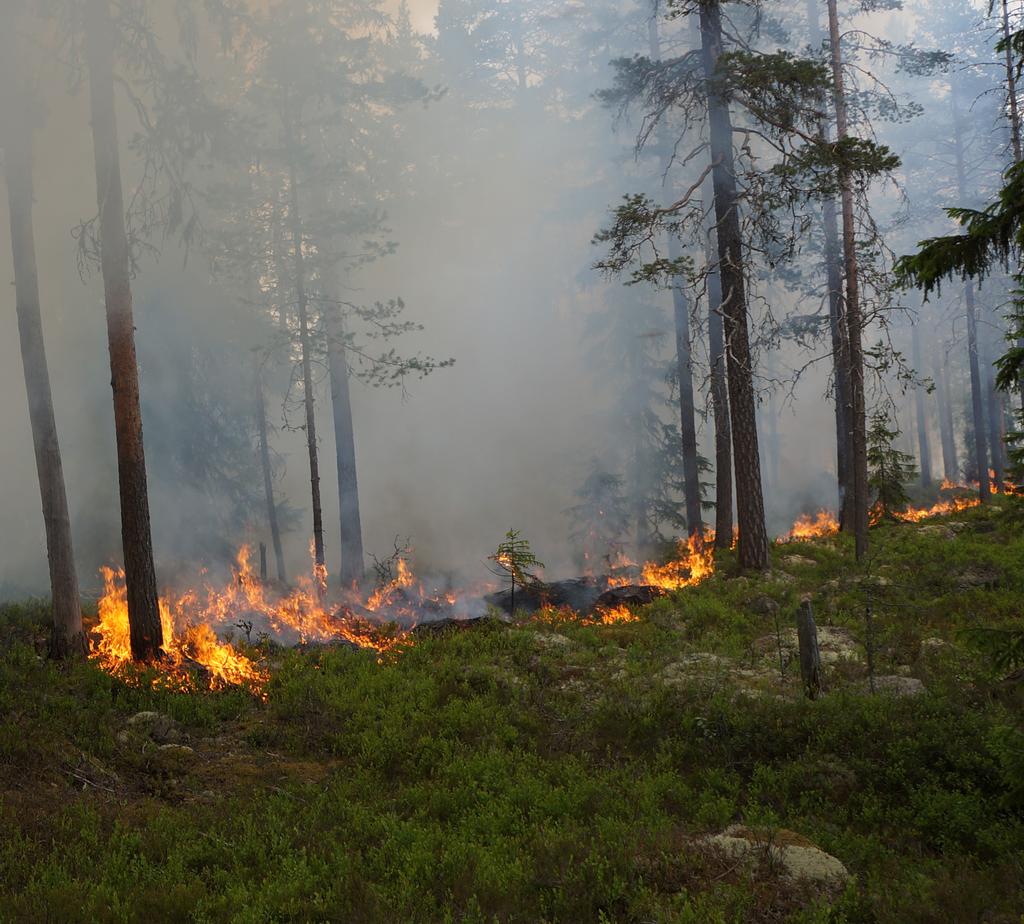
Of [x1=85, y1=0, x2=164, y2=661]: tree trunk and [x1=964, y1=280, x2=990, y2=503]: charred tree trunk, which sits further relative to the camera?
[x1=964, y1=280, x2=990, y2=503]: charred tree trunk

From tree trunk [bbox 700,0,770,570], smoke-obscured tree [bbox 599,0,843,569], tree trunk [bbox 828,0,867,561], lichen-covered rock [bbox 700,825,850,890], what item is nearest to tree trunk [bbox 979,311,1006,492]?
tree trunk [bbox 828,0,867,561]

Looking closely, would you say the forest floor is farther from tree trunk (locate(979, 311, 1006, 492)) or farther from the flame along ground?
tree trunk (locate(979, 311, 1006, 492))

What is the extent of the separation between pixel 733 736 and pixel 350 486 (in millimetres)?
16466

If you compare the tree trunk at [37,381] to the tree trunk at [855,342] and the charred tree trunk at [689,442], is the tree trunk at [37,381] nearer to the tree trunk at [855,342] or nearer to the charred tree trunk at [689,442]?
the tree trunk at [855,342]

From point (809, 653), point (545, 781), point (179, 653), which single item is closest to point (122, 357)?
point (179, 653)

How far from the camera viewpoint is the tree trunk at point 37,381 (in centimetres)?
1280

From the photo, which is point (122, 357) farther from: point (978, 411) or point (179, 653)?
point (978, 411)

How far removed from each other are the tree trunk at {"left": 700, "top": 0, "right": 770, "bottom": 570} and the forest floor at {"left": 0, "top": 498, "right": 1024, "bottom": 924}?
2928 millimetres

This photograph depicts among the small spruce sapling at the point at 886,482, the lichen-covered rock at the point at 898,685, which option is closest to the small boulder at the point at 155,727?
the lichen-covered rock at the point at 898,685

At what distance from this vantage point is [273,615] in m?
16.0

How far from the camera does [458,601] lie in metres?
18.4

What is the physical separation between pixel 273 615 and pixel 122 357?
6.01 meters

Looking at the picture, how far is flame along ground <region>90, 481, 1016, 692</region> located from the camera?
12578 millimetres

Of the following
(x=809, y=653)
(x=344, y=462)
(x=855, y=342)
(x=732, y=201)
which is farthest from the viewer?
(x=344, y=462)
